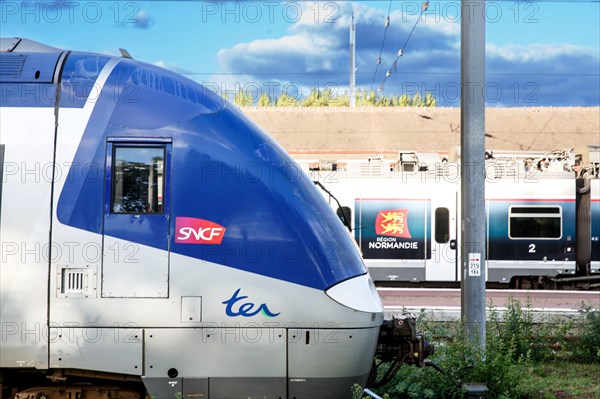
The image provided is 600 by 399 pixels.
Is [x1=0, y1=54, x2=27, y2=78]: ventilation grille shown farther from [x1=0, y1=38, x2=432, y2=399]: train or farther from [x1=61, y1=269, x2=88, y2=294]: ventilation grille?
[x1=61, y1=269, x2=88, y2=294]: ventilation grille

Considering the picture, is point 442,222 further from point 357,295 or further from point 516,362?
point 357,295

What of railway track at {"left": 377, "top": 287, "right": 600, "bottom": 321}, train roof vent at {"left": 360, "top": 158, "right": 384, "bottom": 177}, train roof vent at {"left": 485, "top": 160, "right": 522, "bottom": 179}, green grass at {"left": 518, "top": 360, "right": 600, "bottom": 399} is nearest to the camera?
green grass at {"left": 518, "top": 360, "right": 600, "bottom": 399}

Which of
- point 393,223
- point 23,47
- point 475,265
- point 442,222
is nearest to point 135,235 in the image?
point 23,47

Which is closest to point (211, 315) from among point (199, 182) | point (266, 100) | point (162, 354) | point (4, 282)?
point (162, 354)

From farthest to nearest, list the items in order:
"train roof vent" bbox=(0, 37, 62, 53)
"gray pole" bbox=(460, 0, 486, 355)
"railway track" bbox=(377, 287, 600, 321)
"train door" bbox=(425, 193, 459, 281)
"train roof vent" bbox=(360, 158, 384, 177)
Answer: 1. "train roof vent" bbox=(360, 158, 384, 177)
2. "train door" bbox=(425, 193, 459, 281)
3. "railway track" bbox=(377, 287, 600, 321)
4. "gray pole" bbox=(460, 0, 486, 355)
5. "train roof vent" bbox=(0, 37, 62, 53)

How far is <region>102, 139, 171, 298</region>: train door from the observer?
655cm

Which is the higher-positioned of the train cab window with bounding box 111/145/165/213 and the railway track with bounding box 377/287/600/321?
the train cab window with bounding box 111/145/165/213

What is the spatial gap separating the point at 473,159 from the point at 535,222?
13.1m

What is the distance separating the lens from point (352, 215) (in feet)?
71.3

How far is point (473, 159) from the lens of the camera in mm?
9312

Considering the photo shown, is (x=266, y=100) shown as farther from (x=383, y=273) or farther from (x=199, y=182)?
(x=199, y=182)

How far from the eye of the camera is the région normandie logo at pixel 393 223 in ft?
70.9

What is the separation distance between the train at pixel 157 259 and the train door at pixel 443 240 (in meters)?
15.1

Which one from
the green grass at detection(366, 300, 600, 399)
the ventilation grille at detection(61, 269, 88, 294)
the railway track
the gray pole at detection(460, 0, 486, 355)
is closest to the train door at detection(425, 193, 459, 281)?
the railway track
